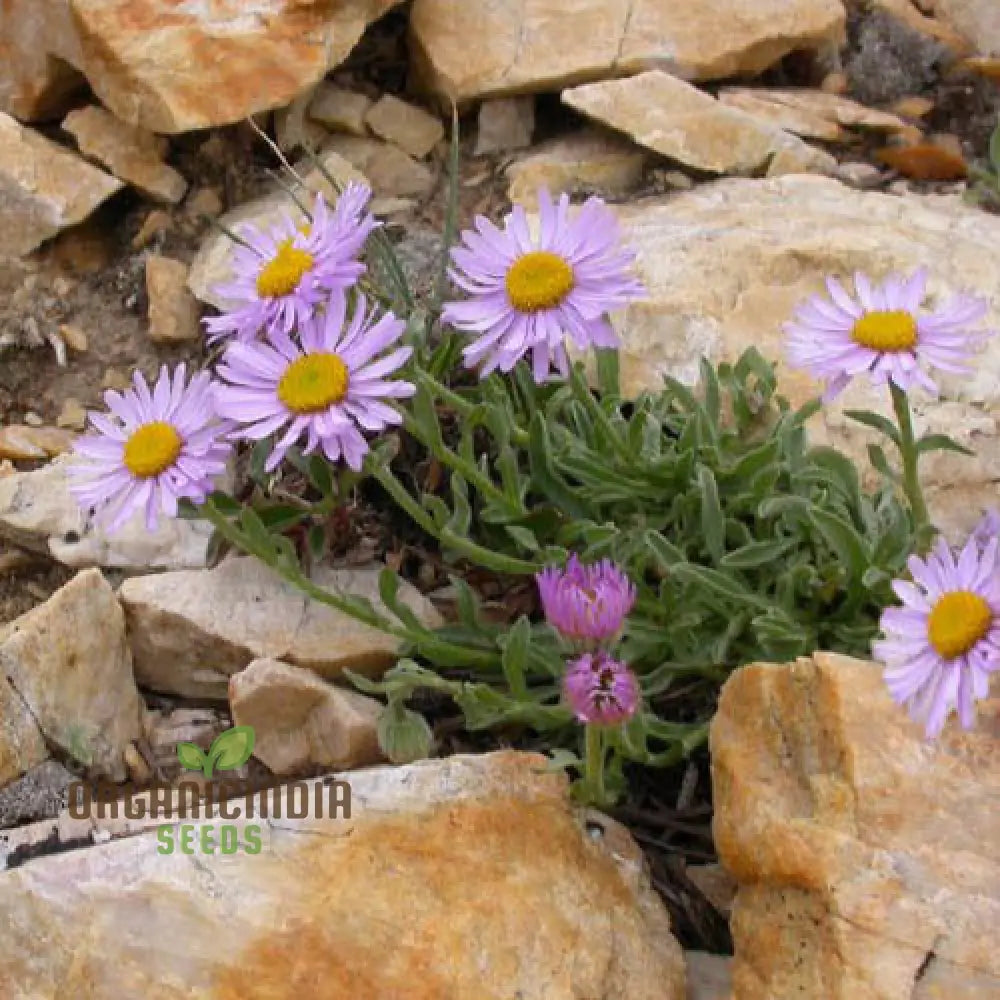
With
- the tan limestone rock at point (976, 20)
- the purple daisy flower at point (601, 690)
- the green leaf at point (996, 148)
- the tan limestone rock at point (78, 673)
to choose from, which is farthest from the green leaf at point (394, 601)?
the tan limestone rock at point (976, 20)

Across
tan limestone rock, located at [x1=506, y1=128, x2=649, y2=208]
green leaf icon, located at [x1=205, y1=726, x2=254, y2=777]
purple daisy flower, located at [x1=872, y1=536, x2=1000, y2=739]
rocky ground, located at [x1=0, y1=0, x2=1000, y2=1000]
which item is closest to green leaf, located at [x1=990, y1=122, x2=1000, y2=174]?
rocky ground, located at [x1=0, y1=0, x2=1000, y2=1000]

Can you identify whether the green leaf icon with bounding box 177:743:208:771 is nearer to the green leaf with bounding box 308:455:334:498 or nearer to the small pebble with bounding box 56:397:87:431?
the green leaf with bounding box 308:455:334:498

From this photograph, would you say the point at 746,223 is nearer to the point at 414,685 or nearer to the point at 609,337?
the point at 609,337

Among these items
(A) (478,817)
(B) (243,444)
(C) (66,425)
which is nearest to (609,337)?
(A) (478,817)

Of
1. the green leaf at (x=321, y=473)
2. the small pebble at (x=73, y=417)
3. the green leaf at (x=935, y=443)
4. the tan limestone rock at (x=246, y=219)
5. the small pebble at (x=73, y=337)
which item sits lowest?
the small pebble at (x=73, y=417)

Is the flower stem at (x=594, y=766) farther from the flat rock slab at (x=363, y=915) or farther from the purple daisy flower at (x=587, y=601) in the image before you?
the purple daisy flower at (x=587, y=601)
